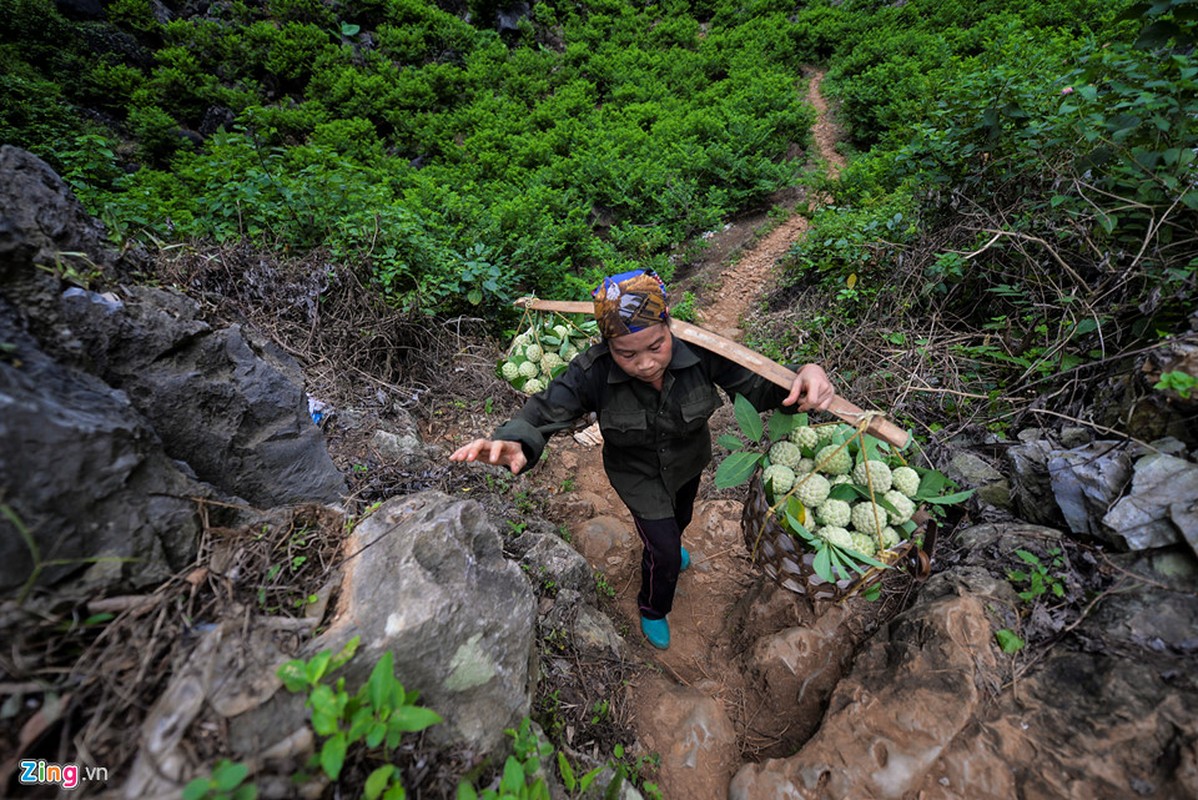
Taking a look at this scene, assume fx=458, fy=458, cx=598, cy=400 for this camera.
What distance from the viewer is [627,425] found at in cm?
218

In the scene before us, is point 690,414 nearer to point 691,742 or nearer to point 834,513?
point 834,513

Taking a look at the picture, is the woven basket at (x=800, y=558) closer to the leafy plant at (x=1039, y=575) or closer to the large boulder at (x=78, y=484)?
the leafy plant at (x=1039, y=575)

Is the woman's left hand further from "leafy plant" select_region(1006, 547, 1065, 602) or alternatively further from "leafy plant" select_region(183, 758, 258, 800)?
"leafy plant" select_region(183, 758, 258, 800)

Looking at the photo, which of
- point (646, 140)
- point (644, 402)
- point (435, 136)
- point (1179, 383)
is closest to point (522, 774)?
point (644, 402)

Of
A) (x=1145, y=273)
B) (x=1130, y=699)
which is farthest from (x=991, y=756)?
(x=1145, y=273)

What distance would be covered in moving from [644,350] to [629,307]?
191 millimetres

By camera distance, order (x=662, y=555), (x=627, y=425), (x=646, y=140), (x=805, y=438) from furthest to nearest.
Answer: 1. (x=646, y=140)
2. (x=662, y=555)
3. (x=627, y=425)
4. (x=805, y=438)

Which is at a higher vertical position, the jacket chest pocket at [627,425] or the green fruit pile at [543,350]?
the jacket chest pocket at [627,425]

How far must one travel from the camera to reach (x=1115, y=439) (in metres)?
2.21

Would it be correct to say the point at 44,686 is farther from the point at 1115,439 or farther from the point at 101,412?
the point at 1115,439

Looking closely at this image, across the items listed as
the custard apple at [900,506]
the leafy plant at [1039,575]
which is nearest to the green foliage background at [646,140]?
the leafy plant at [1039,575]

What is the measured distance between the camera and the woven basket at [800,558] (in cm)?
178

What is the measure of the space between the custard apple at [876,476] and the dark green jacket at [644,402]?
0.44 meters

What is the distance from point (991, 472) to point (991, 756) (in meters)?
1.58
